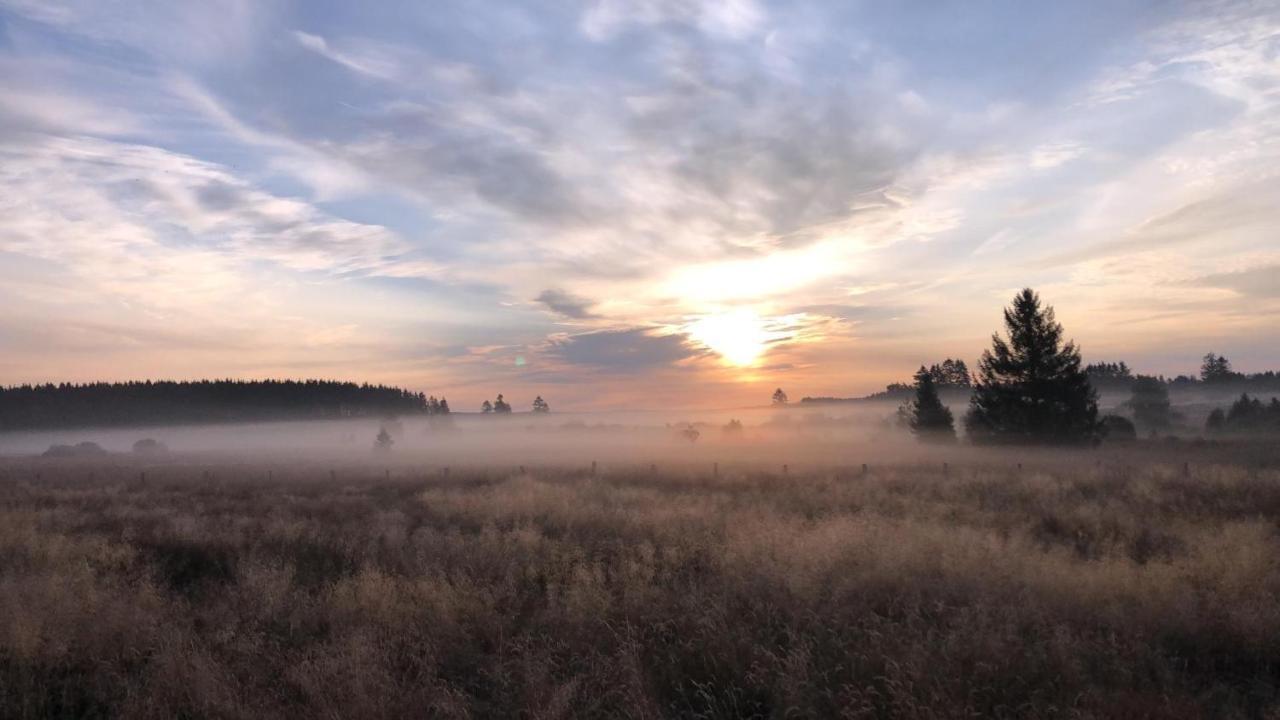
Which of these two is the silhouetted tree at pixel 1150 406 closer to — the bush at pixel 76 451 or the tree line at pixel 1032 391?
the tree line at pixel 1032 391

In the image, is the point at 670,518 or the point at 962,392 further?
the point at 962,392

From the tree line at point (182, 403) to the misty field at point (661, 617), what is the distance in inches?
4759

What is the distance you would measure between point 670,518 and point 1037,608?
807cm

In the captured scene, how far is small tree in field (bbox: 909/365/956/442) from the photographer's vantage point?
133 feet

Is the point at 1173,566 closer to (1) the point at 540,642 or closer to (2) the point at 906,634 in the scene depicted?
(2) the point at 906,634

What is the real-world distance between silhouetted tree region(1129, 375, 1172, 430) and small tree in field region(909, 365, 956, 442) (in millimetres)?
27996

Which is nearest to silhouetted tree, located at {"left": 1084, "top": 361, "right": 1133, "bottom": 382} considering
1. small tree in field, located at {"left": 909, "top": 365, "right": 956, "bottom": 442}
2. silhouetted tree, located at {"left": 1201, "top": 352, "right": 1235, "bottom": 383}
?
silhouetted tree, located at {"left": 1201, "top": 352, "right": 1235, "bottom": 383}

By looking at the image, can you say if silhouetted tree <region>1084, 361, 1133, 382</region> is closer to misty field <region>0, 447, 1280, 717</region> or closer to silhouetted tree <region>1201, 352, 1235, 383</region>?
silhouetted tree <region>1201, 352, 1235, 383</region>

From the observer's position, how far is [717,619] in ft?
22.7

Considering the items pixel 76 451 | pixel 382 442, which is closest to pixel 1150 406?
pixel 382 442

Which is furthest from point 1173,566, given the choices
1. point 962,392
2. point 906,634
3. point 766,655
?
point 962,392

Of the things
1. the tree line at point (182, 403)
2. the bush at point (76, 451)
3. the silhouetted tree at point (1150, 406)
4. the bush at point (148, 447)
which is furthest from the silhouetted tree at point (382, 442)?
the silhouetted tree at point (1150, 406)

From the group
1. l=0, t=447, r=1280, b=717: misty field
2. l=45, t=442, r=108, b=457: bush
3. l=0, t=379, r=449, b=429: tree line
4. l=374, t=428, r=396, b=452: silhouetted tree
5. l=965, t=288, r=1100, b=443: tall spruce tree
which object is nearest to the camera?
l=0, t=447, r=1280, b=717: misty field

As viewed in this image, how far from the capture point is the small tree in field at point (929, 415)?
4050 centimetres
